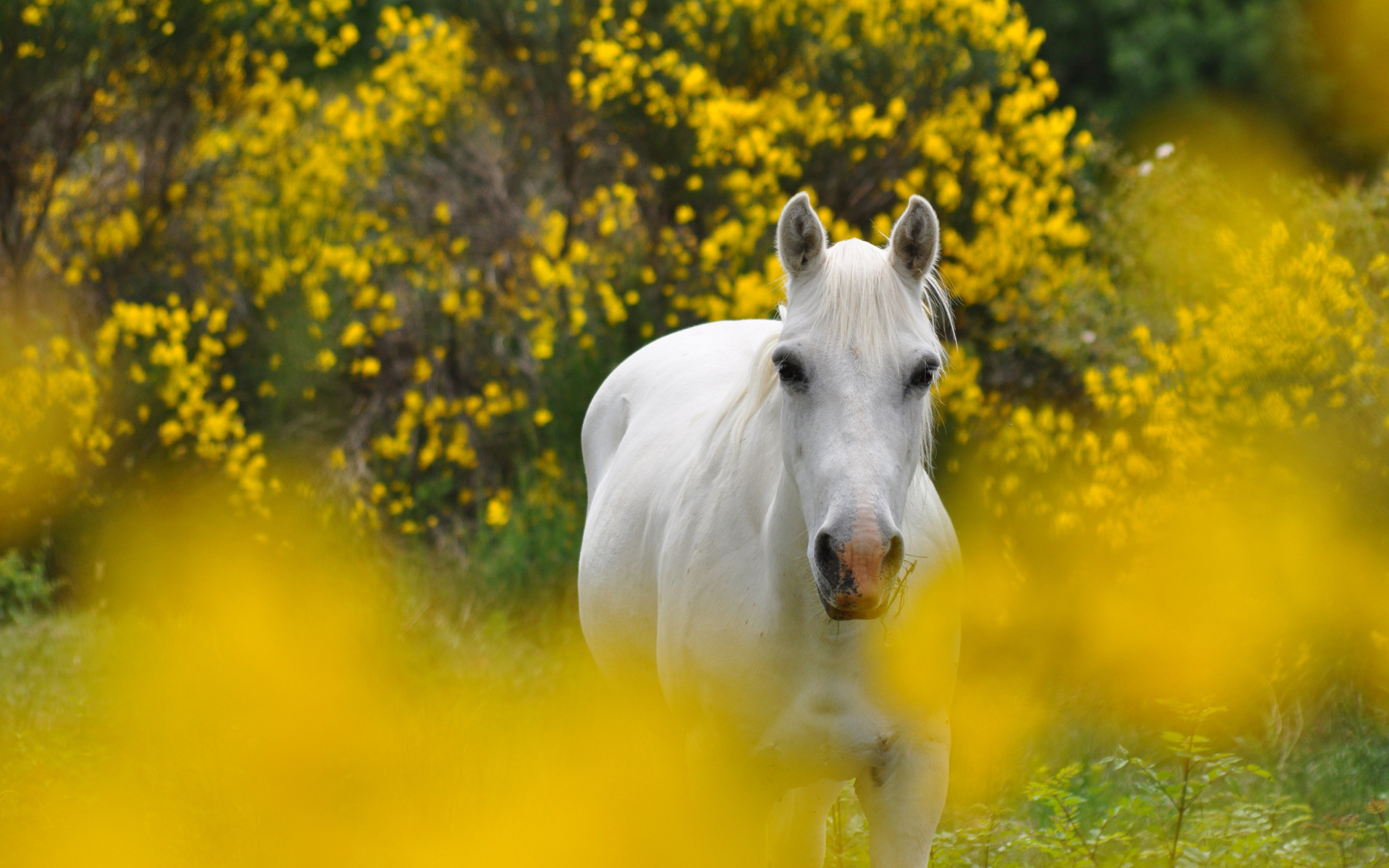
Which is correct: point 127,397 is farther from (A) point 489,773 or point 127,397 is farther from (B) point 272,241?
(A) point 489,773

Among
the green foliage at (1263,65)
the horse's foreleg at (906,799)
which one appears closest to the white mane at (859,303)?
the horse's foreleg at (906,799)

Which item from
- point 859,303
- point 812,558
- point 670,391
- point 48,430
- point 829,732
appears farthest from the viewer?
point 48,430

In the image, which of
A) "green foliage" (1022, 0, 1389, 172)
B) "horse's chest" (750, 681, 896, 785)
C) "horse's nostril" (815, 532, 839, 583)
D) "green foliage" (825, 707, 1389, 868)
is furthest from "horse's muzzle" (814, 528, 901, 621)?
"green foliage" (1022, 0, 1389, 172)

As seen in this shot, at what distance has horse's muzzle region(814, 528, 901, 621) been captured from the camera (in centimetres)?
206

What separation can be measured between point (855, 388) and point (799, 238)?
0.38 m

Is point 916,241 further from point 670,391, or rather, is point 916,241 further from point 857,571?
point 670,391

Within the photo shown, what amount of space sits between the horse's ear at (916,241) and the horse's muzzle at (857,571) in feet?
2.03

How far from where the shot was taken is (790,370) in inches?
91.1

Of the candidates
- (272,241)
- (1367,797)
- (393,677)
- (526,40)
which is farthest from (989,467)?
(272,241)

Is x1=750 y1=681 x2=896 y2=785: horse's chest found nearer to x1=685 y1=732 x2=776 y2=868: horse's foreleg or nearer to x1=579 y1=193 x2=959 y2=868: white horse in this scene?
x1=579 y1=193 x2=959 y2=868: white horse

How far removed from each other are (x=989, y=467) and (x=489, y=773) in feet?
8.89

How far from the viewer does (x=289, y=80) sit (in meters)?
8.05

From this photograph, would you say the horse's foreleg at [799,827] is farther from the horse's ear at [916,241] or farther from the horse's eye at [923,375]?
the horse's ear at [916,241]

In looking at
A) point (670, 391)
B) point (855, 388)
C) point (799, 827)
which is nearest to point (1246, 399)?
point (670, 391)
